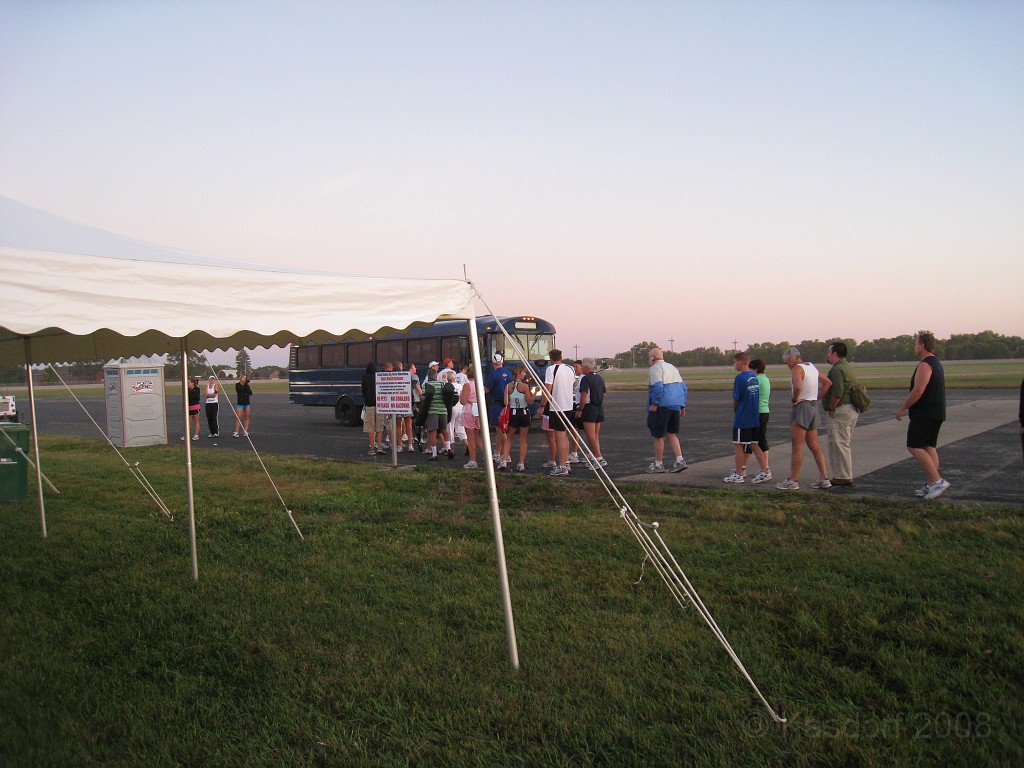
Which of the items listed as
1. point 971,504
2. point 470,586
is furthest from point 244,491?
point 971,504

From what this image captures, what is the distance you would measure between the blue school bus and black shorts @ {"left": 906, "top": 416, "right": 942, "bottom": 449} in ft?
33.9

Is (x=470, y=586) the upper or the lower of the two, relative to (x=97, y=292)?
lower

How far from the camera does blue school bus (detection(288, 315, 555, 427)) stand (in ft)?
67.9

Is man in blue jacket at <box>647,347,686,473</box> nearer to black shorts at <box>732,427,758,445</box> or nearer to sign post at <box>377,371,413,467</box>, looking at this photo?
black shorts at <box>732,427,758,445</box>

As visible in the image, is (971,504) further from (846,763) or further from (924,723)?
(846,763)

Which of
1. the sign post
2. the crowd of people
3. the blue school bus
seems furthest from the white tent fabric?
the blue school bus

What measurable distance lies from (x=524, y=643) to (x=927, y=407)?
585cm

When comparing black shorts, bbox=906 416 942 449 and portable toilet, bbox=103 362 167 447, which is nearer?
black shorts, bbox=906 416 942 449

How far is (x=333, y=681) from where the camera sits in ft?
13.0

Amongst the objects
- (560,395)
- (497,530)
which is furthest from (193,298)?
(560,395)

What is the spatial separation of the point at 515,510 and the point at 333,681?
179 inches

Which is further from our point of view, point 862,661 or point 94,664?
point 94,664

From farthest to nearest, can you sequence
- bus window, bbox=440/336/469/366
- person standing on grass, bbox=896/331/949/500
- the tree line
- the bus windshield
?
1. the tree line
2. bus window, bbox=440/336/469/366
3. the bus windshield
4. person standing on grass, bbox=896/331/949/500

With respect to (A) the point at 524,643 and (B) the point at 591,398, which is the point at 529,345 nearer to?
(B) the point at 591,398
